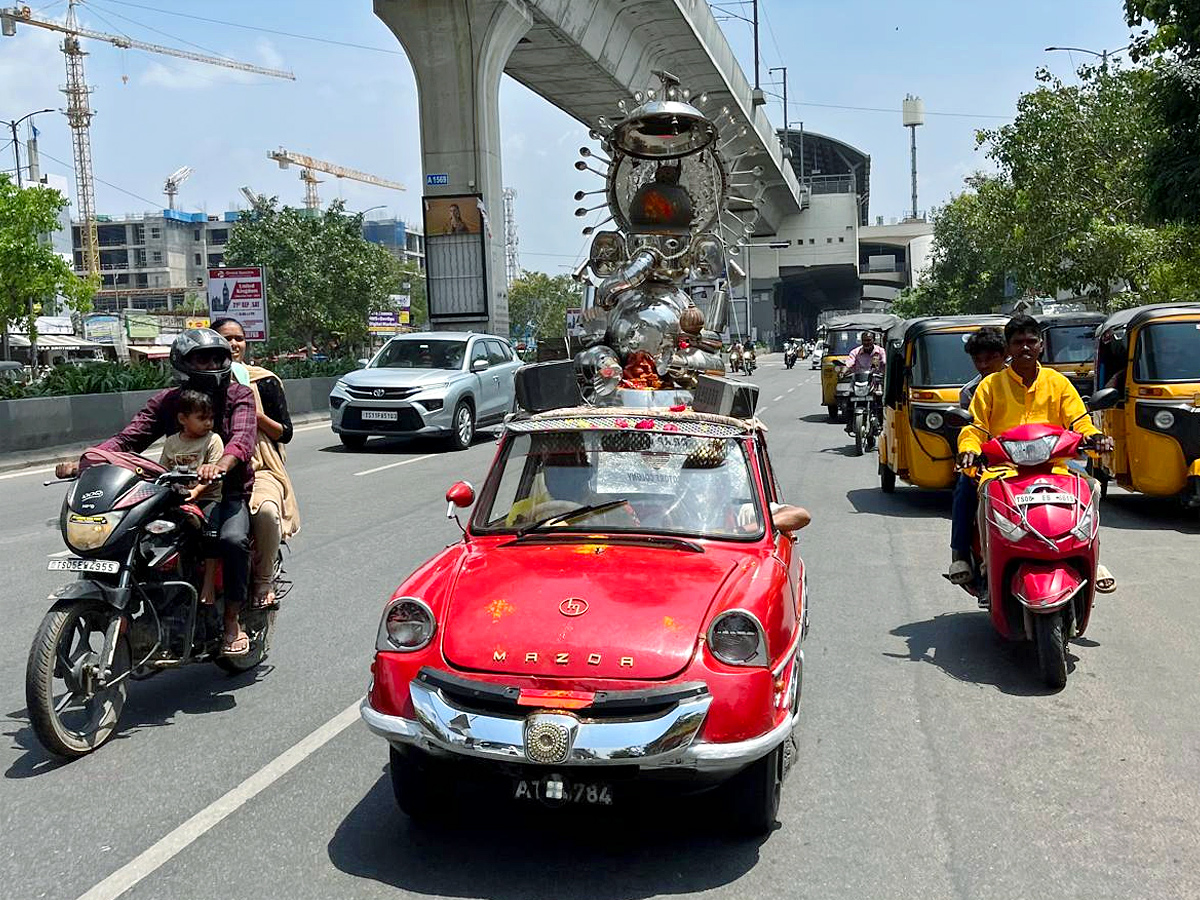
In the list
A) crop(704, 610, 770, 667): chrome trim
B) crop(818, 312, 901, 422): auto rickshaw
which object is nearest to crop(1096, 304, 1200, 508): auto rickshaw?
crop(704, 610, 770, 667): chrome trim

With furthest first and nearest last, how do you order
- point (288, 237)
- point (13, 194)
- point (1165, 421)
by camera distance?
point (288, 237)
point (13, 194)
point (1165, 421)

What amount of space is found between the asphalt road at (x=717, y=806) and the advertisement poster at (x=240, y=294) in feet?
59.0

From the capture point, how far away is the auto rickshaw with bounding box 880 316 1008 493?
39.7ft

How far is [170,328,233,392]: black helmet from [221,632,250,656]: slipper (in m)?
1.18

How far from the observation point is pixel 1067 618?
19.4 ft

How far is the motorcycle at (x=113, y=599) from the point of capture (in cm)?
476

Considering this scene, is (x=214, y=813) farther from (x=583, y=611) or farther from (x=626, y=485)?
(x=626, y=485)

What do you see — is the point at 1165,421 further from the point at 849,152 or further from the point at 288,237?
the point at 849,152

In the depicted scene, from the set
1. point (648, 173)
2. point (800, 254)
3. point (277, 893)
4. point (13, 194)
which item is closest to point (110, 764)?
point (277, 893)

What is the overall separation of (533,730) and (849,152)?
128m

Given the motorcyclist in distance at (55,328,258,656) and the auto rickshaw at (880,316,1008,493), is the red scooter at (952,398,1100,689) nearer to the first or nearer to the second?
the motorcyclist in distance at (55,328,258,656)

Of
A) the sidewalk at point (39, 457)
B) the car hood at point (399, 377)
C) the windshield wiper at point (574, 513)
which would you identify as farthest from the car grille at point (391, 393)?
the windshield wiper at point (574, 513)

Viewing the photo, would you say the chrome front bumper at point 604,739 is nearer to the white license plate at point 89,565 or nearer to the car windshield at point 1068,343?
the white license plate at point 89,565

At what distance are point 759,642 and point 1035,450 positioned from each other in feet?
9.18
